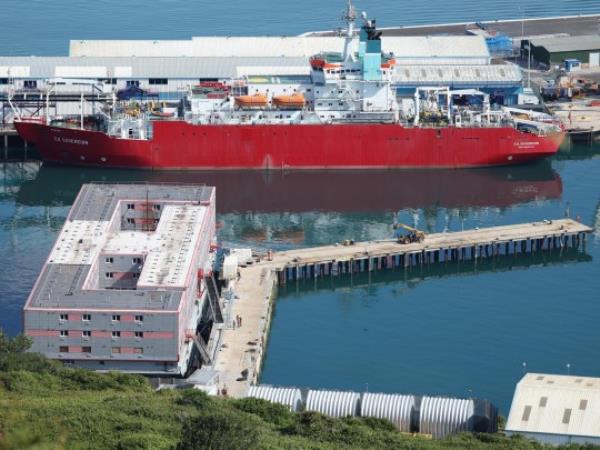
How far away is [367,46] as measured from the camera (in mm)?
71938

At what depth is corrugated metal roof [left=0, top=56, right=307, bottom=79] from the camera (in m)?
75.4

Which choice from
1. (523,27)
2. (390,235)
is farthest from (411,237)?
(523,27)

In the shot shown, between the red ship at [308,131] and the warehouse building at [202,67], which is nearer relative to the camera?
the red ship at [308,131]

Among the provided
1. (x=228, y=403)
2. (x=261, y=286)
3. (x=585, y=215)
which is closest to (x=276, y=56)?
(x=585, y=215)

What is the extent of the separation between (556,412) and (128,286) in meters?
15.1

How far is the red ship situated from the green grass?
2893 cm

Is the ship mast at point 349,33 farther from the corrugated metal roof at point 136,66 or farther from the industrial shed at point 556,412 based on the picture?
the industrial shed at point 556,412

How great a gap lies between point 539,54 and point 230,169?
23536mm

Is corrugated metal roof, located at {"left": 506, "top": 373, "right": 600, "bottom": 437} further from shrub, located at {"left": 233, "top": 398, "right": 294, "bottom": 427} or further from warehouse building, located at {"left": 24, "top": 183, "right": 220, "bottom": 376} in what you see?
warehouse building, located at {"left": 24, "top": 183, "right": 220, "bottom": 376}

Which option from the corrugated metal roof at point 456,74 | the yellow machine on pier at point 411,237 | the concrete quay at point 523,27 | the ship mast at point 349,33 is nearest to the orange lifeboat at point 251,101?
the ship mast at point 349,33

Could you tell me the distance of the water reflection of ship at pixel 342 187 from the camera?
2566 inches

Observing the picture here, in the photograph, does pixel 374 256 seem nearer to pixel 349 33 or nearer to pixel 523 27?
pixel 349 33

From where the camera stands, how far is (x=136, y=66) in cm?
7619

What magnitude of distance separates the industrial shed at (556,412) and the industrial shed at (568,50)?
4680 cm
